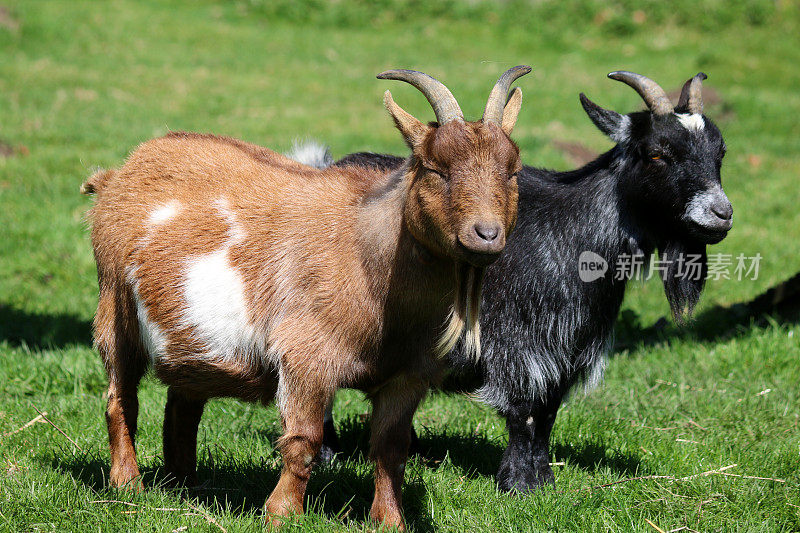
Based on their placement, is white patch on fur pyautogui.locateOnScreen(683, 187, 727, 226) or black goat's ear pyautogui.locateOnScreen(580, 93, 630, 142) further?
black goat's ear pyautogui.locateOnScreen(580, 93, 630, 142)

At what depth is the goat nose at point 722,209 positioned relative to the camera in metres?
4.05

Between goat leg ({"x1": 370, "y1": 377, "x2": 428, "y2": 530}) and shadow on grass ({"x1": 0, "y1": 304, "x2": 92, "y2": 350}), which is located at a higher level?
goat leg ({"x1": 370, "y1": 377, "x2": 428, "y2": 530})

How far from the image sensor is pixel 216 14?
17.6 metres

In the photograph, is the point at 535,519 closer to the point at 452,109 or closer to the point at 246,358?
the point at 246,358

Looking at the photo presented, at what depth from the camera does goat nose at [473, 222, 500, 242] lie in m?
2.90

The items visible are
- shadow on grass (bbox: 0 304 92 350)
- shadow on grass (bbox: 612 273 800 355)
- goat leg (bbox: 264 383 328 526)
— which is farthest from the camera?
shadow on grass (bbox: 612 273 800 355)

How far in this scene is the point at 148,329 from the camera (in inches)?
149

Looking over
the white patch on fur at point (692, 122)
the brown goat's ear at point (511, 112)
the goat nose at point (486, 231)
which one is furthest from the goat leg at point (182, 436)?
the white patch on fur at point (692, 122)

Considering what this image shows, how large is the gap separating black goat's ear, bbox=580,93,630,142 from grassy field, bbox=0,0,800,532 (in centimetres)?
167

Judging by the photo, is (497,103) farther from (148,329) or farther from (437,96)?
(148,329)

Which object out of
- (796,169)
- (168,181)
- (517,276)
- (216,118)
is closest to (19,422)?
(168,181)

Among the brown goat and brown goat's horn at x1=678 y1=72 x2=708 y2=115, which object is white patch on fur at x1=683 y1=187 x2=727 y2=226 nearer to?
brown goat's horn at x1=678 y1=72 x2=708 y2=115

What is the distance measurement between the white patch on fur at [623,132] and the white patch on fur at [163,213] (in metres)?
2.24

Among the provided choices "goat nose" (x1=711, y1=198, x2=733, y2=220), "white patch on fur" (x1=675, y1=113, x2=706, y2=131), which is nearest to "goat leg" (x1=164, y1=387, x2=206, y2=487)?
"goat nose" (x1=711, y1=198, x2=733, y2=220)
